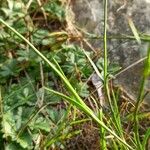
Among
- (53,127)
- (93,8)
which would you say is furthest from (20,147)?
(93,8)

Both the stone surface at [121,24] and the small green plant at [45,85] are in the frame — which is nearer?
the small green plant at [45,85]

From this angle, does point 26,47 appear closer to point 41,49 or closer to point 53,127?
point 41,49

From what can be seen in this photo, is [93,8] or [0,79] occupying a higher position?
[93,8]

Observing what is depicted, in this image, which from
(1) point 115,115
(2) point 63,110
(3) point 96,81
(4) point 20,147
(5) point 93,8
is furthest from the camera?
(5) point 93,8

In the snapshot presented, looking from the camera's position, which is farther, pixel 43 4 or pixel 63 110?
pixel 43 4

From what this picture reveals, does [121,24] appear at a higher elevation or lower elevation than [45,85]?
higher

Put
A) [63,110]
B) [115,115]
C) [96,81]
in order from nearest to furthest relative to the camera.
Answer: [115,115] < [63,110] < [96,81]

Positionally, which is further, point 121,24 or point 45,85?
point 121,24

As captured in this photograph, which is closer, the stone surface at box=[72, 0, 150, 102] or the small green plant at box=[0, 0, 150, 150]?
the small green plant at box=[0, 0, 150, 150]
